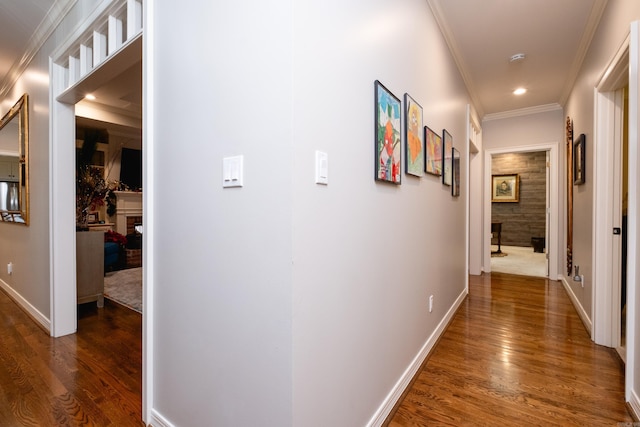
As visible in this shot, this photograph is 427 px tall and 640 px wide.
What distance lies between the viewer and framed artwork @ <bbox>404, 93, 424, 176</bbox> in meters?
1.79

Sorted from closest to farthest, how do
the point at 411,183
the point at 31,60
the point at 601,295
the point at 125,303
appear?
1. the point at 411,183
2. the point at 601,295
3. the point at 31,60
4. the point at 125,303

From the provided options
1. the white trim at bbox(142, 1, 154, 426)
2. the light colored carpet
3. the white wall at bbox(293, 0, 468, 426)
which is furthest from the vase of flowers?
the light colored carpet

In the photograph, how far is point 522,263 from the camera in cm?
570

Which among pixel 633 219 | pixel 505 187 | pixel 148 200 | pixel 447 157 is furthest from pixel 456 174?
pixel 505 187

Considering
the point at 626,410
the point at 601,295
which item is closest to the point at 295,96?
the point at 626,410

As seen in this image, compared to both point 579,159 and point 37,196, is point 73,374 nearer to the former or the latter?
point 37,196

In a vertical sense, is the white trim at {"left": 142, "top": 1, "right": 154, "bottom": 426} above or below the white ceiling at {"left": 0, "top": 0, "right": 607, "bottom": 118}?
below

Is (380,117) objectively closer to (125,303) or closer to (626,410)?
(626,410)

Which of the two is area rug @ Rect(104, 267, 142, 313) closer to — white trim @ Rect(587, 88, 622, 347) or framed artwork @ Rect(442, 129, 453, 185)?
framed artwork @ Rect(442, 129, 453, 185)

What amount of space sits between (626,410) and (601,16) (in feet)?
9.10

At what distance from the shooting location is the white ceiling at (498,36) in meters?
2.29

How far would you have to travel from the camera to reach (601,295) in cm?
237

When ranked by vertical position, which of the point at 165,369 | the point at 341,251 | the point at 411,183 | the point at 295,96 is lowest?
the point at 165,369

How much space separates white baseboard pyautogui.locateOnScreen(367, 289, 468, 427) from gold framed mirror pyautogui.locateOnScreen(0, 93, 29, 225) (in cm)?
351
